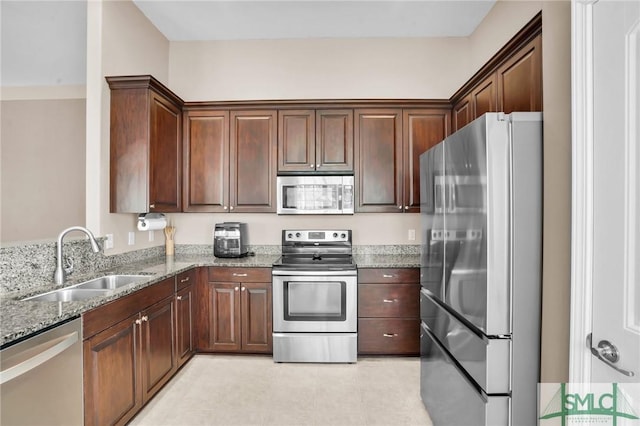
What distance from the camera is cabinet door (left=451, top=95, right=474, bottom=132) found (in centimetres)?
283

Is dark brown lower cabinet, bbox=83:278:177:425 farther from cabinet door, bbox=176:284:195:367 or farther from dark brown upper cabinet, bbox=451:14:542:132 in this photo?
dark brown upper cabinet, bbox=451:14:542:132

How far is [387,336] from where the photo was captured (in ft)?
9.98

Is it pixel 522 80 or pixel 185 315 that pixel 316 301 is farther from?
pixel 522 80

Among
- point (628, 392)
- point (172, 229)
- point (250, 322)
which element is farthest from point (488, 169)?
point (172, 229)

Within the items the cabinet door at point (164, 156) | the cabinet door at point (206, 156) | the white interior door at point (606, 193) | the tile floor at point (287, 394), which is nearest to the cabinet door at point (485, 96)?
the white interior door at point (606, 193)

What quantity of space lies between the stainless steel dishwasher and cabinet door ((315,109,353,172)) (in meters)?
2.33

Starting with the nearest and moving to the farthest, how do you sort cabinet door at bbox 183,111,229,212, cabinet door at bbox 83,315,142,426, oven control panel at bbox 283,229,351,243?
cabinet door at bbox 83,315,142,426, cabinet door at bbox 183,111,229,212, oven control panel at bbox 283,229,351,243

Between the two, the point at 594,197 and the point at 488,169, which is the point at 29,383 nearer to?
the point at 488,169

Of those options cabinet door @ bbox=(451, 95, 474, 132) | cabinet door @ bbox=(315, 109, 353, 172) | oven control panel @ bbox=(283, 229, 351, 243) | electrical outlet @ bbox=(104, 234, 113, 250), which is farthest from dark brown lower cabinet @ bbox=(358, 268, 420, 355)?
electrical outlet @ bbox=(104, 234, 113, 250)

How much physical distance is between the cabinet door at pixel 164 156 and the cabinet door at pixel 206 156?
11 centimetres

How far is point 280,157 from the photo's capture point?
11.0 feet

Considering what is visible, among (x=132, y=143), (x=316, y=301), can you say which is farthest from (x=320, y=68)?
(x=316, y=301)

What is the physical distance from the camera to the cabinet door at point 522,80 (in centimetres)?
184

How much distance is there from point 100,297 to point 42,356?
0.46 m
